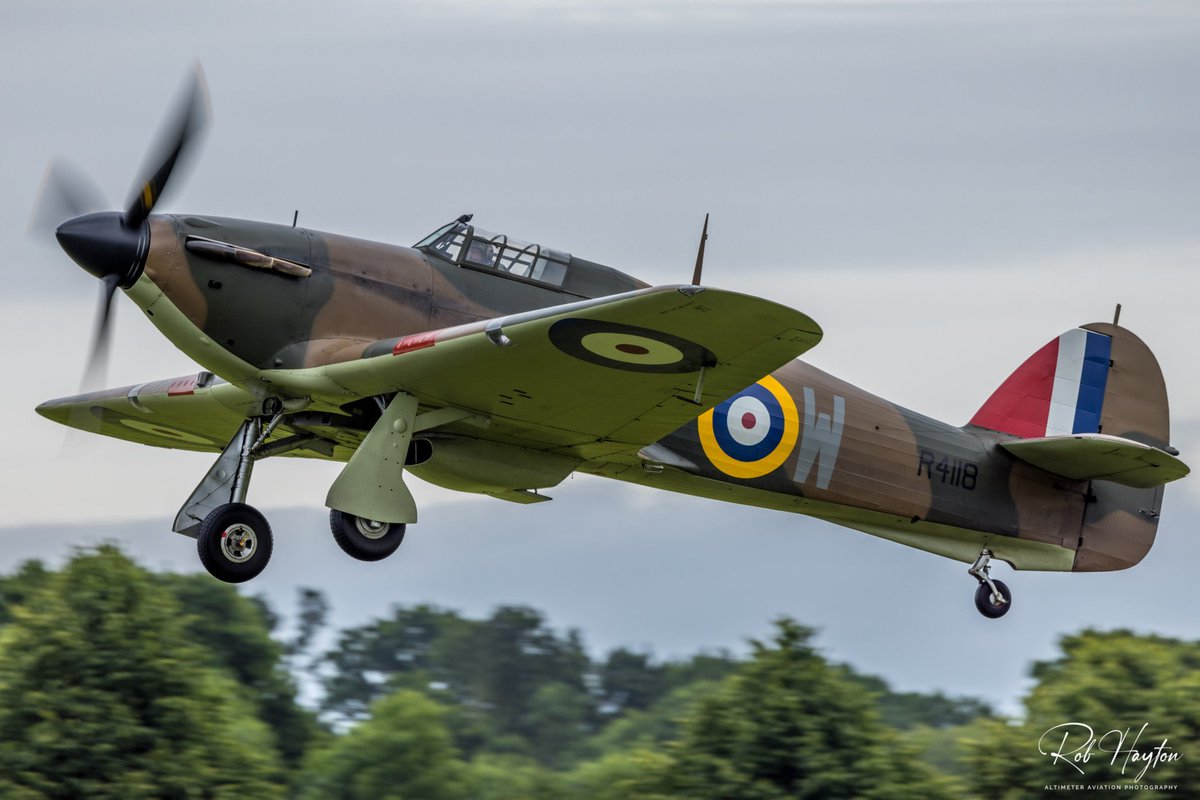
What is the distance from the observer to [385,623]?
5512cm

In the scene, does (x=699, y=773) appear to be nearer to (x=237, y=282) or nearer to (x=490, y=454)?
(x=490, y=454)

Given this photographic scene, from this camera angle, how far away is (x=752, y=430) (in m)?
12.8

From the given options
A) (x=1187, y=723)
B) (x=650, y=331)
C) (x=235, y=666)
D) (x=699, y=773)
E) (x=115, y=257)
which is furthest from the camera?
(x=235, y=666)

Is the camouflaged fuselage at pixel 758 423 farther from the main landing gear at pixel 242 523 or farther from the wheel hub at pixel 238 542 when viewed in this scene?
the wheel hub at pixel 238 542

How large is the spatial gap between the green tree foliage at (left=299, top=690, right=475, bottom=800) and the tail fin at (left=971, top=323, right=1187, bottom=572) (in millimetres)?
12657

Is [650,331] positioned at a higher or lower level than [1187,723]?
higher

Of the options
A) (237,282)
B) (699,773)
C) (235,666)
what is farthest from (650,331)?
(235,666)

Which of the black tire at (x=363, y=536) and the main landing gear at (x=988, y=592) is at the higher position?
→ the main landing gear at (x=988, y=592)

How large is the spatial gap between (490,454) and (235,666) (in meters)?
27.4

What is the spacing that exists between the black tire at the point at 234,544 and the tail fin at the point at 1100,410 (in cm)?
666

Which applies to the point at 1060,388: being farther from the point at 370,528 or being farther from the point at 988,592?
the point at 370,528

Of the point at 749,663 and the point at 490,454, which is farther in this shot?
the point at 749,663

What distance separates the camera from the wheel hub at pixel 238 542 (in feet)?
36.9
